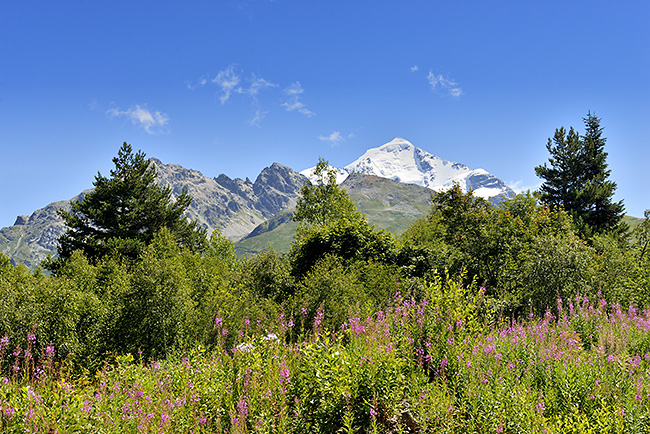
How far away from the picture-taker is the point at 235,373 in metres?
5.57

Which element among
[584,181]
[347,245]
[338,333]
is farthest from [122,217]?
[584,181]

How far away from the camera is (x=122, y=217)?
125ft

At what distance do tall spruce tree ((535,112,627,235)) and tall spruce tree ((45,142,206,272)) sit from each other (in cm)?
4310

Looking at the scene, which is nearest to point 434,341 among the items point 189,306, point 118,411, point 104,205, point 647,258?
point 118,411

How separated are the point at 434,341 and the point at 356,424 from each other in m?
2.00

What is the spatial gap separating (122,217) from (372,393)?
3914cm

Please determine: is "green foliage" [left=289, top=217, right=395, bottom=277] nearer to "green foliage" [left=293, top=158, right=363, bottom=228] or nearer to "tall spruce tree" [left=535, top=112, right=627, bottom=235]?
"green foliage" [left=293, top=158, right=363, bottom=228]

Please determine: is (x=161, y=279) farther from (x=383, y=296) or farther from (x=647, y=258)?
(x=647, y=258)

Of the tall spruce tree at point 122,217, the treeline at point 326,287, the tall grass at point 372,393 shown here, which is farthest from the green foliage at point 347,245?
the tall spruce tree at point 122,217

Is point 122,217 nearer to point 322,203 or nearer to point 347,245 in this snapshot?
point 322,203

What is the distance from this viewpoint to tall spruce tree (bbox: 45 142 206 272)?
36.4 m

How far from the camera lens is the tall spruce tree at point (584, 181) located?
42469 mm

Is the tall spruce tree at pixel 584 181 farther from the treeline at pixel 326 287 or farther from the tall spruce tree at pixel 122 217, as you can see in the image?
the tall spruce tree at pixel 122 217

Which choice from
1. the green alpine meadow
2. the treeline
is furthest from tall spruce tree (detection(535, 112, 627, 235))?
the treeline
